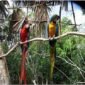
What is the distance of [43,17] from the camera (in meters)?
4.36

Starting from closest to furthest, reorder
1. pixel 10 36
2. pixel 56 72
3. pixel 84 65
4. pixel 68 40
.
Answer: pixel 10 36, pixel 84 65, pixel 68 40, pixel 56 72

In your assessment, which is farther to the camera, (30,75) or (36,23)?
(30,75)

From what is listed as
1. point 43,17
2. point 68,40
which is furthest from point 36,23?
point 68,40

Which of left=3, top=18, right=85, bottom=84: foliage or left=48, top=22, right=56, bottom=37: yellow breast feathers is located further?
left=3, top=18, right=85, bottom=84: foliage

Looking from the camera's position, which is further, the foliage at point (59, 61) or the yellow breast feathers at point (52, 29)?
the foliage at point (59, 61)

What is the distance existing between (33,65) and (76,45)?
98 cm

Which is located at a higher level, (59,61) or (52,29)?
(59,61)

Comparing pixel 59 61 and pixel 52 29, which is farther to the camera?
pixel 59 61

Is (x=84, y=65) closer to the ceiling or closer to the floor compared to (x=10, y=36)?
closer to the floor

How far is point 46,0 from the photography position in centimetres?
463

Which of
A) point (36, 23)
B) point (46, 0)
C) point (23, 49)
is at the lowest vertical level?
point (23, 49)

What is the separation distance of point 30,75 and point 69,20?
149cm

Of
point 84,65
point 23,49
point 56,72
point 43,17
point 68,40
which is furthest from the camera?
point 56,72

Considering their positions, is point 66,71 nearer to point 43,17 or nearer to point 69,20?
point 69,20
